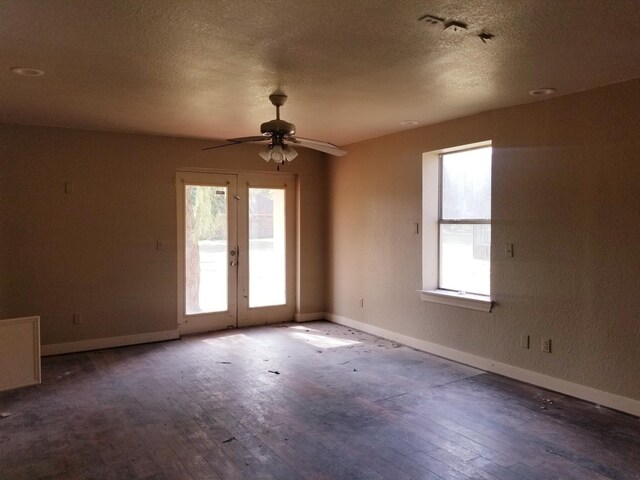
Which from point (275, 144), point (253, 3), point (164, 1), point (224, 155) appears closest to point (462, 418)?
point (275, 144)

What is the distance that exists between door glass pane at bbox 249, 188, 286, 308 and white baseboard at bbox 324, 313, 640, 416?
1.54 meters

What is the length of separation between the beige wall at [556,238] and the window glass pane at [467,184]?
0.22 meters

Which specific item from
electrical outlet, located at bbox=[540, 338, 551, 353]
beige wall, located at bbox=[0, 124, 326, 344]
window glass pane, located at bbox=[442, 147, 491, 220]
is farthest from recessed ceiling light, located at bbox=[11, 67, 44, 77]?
electrical outlet, located at bbox=[540, 338, 551, 353]

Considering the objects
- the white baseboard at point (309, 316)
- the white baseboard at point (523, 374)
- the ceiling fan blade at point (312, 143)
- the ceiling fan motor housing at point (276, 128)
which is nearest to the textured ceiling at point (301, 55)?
the ceiling fan motor housing at point (276, 128)

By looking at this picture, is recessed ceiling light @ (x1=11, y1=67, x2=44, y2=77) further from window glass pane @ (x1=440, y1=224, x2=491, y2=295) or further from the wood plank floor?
window glass pane @ (x1=440, y1=224, x2=491, y2=295)

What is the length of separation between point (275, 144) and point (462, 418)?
8.21 feet

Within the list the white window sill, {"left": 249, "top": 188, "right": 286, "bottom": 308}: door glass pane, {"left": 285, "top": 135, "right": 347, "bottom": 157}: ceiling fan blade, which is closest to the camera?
{"left": 285, "top": 135, "right": 347, "bottom": 157}: ceiling fan blade

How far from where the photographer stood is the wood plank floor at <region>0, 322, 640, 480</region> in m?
2.79

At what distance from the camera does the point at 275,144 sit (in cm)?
367

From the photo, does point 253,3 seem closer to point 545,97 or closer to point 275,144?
point 275,144

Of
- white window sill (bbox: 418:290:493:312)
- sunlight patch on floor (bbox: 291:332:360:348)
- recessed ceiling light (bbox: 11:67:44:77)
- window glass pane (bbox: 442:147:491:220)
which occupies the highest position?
recessed ceiling light (bbox: 11:67:44:77)

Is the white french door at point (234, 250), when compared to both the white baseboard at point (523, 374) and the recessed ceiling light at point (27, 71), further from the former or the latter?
the recessed ceiling light at point (27, 71)

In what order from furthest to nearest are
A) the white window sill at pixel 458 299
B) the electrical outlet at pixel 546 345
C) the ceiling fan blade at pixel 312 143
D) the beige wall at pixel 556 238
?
the white window sill at pixel 458 299 → the electrical outlet at pixel 546 345 → the ceiling fan blade at pixel 312 143 → the beige wall at pixel 556 238

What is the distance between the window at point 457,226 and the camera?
474cm
